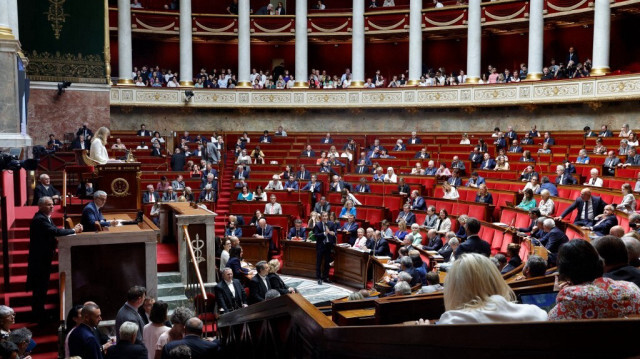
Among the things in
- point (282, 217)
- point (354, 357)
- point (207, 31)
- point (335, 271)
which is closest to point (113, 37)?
point (207, 31)

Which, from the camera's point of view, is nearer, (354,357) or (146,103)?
(354,357)

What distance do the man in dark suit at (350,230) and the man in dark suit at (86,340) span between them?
26.8 ft

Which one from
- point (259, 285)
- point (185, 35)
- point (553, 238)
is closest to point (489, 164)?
point (553, 238)

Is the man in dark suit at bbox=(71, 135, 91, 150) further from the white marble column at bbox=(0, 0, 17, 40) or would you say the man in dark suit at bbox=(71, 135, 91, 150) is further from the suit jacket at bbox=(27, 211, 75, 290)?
the suit jacket at bbox=(27, 211, 75, 290)

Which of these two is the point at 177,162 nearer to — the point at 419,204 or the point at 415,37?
Result: the point at 419,204

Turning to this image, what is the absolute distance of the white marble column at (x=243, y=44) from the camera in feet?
75.6

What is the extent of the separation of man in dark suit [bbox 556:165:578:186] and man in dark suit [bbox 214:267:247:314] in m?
7.80

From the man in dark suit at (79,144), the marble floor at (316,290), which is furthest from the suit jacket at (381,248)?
the man in dark suit at (79,144)

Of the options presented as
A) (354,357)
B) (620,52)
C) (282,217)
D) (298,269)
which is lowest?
(298,269)

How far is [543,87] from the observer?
1862 cm

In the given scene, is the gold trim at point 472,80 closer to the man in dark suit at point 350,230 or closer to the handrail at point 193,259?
the man in dark suit at point 350,230

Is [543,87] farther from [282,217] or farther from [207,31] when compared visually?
[207,31]

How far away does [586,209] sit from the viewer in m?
9.33

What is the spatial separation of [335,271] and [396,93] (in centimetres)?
1078
